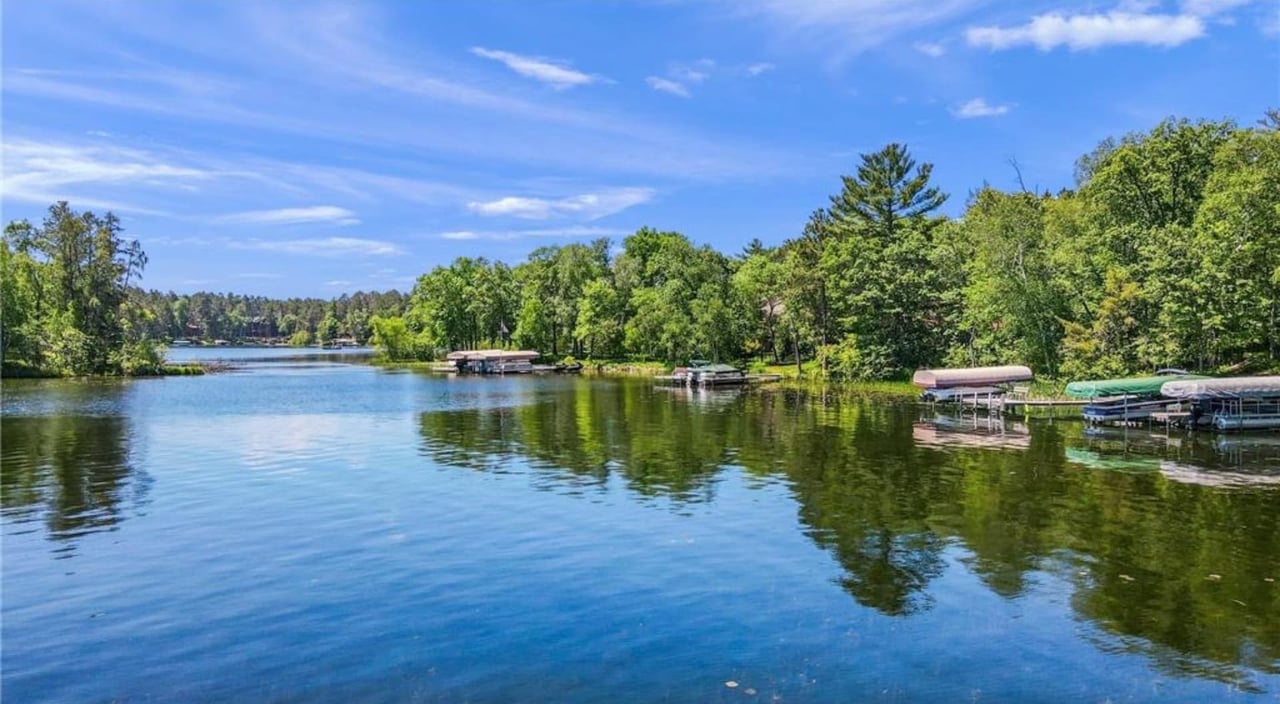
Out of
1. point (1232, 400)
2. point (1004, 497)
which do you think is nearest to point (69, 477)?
point (1004, 497)

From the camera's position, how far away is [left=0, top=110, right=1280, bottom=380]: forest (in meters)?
51.6

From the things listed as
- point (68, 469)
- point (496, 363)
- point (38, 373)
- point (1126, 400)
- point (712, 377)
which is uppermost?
point (38, 373)

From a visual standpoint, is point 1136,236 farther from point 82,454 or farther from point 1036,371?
point 82,454

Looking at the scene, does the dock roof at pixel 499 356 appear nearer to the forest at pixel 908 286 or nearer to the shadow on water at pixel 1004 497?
the forest at pixel 908 286

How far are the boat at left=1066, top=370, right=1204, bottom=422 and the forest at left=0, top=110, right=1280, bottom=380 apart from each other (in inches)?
319

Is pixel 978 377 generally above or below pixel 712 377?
above

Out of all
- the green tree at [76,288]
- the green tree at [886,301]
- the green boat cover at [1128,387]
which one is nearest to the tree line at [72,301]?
the green tree at [76,288]

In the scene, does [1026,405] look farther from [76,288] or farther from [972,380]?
[76,288]

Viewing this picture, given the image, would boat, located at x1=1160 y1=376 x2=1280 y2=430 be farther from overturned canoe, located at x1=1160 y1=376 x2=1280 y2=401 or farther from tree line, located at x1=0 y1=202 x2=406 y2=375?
tree line, located at x1=0 y1=202 x2=406 y2=375

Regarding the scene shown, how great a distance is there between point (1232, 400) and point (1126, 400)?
4.78 meters

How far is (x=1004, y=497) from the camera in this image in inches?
1075

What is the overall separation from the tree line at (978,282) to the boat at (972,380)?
181 inches

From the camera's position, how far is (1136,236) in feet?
187

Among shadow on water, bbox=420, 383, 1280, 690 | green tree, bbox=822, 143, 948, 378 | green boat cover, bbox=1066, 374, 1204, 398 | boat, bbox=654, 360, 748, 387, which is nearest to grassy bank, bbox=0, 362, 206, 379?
boat, bbox=654, 360, 748, 387
